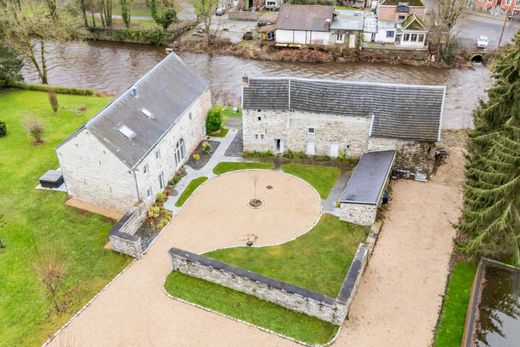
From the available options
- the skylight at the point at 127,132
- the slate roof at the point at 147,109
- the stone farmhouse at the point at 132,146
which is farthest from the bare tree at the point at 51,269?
the skylight at the point at 127,132

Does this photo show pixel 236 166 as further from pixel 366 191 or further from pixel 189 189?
pixel 366 191

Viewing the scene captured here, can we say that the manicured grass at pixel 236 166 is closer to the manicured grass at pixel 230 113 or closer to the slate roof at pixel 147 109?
the slate roof at pixel 147 109

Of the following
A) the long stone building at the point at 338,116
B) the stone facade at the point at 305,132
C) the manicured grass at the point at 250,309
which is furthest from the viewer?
the stone facade at the point at 305,132

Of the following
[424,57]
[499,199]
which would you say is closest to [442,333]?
[499,199]

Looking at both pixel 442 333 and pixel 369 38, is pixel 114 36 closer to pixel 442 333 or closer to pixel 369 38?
pixel 369 38

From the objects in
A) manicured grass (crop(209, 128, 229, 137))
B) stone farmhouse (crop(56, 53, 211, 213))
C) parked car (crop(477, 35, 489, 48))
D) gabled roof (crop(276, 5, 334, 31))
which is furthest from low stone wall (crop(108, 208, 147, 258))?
parked car (crop(477, 35, 489, 48))
